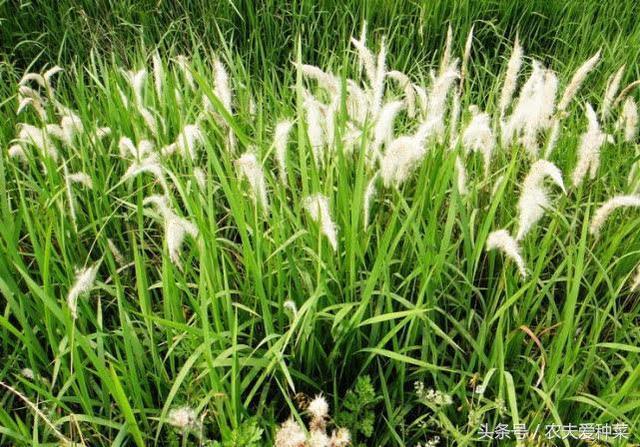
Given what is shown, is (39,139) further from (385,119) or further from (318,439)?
(318,439)

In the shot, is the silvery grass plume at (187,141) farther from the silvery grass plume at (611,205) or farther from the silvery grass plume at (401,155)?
the silvery grass plume at (611,205)

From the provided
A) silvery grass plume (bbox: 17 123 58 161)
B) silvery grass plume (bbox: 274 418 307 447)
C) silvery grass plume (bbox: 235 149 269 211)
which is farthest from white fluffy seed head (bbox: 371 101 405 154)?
silvery grass plume (bbox: 17 123 58 161)

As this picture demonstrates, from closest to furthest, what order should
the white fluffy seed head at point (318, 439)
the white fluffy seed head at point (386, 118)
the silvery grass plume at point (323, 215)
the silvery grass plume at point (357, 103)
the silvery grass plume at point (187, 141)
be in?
the white fluffy seed head at point (318, 439)
the silvery grass plume at point (323, 215)
the white fluffy seed head at point (386, 118)
the silvery grass plume at point (187, 141)
the silvery grass plume at point (357, 103)

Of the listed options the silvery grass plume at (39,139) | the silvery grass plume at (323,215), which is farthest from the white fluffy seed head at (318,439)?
the silvery grass plume at (39,139)

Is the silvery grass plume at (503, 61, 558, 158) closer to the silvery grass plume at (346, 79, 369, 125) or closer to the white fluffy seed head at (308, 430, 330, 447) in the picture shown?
the silvery grass plume at (346, 79, 369, 125)

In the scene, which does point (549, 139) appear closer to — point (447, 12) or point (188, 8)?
point (447, 12)

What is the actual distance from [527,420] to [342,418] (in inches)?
17.6

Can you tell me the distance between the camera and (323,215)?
4.67 feet

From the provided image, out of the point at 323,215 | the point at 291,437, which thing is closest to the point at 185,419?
the point at 291,437

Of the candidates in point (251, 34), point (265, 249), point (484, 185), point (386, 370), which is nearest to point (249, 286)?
point (265, 249)

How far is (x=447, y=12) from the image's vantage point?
3490 millimetres

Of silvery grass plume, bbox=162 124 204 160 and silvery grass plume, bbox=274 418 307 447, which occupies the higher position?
silvery grass plume, bbox=162 124 204 160

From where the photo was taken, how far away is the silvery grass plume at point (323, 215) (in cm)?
142

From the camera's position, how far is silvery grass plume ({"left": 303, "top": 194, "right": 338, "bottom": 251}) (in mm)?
1418
